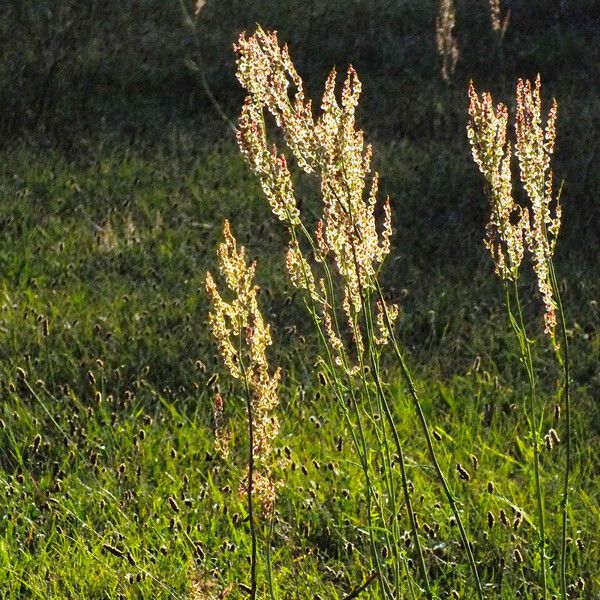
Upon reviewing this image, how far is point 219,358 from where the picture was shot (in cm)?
473

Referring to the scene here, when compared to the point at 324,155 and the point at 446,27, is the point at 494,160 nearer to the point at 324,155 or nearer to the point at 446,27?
the point at 324,155

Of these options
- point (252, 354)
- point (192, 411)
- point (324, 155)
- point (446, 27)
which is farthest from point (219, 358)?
point (446, 27)

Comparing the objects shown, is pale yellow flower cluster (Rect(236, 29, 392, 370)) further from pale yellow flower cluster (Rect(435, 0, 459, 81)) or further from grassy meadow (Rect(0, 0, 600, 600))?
pale yellow flower cluster (Rect(435, 0, 459, 81))

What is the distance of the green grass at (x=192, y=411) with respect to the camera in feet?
10.6

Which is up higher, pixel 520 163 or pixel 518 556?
pixel 520 163

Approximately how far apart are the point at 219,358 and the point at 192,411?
40 cm

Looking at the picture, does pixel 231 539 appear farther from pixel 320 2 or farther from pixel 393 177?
pixel 320 2

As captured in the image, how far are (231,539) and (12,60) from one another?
7.37m

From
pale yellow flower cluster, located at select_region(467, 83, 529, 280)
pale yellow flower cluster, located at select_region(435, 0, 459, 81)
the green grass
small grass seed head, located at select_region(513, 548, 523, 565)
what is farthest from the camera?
pale yellow flower cluster, located at select_region(435, 0, 459, 81)

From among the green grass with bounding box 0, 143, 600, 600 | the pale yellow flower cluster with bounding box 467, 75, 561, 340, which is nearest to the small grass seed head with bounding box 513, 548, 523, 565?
the green grass with bounding box 0, 143, 600, 600

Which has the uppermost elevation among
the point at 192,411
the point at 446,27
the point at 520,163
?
the point at 446,27

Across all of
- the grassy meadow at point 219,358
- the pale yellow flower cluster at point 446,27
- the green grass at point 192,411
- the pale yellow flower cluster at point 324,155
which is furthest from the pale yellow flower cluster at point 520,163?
the pale yellow flower cluster at point 446,27

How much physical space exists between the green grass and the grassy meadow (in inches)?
0.5

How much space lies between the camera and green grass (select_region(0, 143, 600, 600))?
323cm
